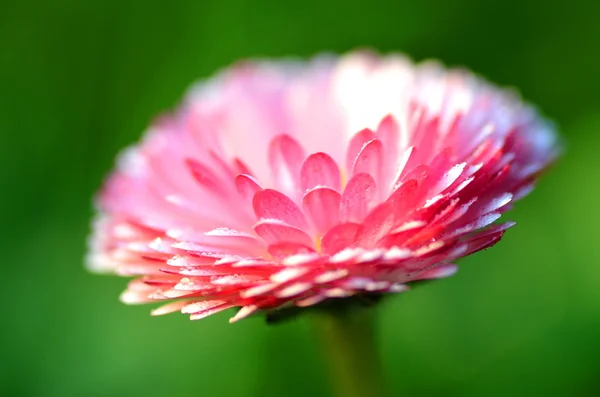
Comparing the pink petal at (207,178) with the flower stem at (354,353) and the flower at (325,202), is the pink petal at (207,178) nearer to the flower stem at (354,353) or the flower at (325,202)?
the flower at (325,202)

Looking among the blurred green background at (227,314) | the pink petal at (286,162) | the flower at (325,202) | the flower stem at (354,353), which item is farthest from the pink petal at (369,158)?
the blurred green background at (227,314)

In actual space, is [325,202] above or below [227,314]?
below

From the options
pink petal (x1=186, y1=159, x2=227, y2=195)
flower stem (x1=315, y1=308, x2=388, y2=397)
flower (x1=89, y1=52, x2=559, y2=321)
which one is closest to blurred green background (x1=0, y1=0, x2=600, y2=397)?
flower stem (x1=315, y1=308, x2=388, y2=397)

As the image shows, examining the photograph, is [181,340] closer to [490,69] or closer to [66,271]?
[66,271]

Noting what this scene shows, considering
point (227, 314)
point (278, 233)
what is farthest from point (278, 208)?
point (227, 314)

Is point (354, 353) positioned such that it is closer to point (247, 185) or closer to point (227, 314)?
point (247, 185)

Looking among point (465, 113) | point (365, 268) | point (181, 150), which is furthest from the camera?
point (181, 150)

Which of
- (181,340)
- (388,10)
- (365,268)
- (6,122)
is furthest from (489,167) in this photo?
(6,122)

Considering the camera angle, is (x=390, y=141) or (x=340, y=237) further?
(x=390, y=141)
